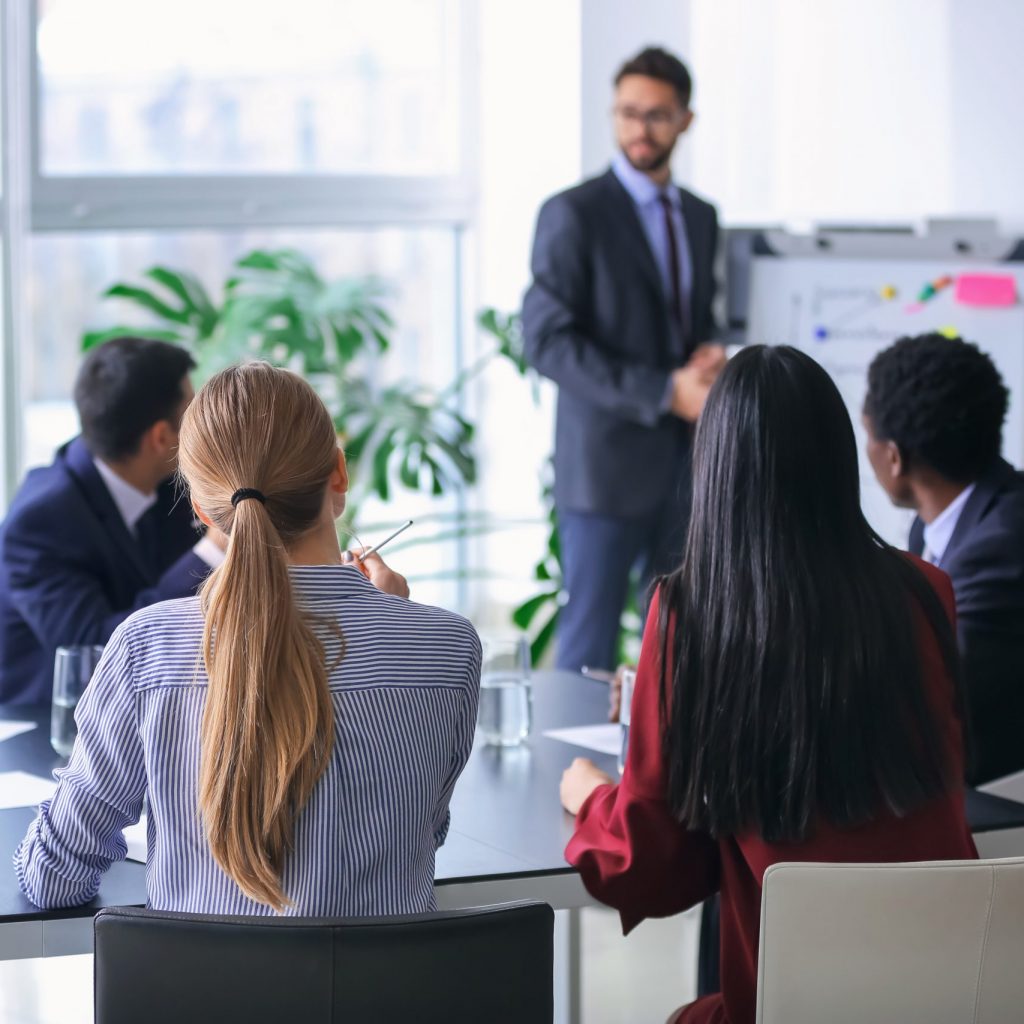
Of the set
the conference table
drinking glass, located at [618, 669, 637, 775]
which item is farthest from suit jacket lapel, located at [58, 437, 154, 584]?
drinking glass, located at [618, 669, 637, 775]

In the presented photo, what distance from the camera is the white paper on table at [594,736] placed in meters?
2.11

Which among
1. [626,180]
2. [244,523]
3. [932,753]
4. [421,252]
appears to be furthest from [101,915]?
[421,252]

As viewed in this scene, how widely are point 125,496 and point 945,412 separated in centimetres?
141

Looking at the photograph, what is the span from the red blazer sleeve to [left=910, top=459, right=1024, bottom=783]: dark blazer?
0.68 m

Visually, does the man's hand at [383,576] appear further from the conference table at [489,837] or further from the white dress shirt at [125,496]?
the white dress shirt at [125,496]

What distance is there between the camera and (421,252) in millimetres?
5090

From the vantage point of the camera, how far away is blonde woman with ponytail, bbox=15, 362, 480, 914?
1.34 metres

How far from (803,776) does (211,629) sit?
0.57 meters

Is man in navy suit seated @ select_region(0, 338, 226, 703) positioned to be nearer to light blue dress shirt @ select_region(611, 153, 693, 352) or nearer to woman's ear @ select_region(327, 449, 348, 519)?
woman's ear @ select_region(327, 449, 348, 519)

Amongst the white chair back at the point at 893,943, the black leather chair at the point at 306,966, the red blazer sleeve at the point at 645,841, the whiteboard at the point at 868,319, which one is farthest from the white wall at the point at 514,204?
the black leather chair at the point at 306,966

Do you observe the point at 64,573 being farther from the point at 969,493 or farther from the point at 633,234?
the point at 633,234

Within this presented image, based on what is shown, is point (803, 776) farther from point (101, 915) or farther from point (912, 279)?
point (912, 279)

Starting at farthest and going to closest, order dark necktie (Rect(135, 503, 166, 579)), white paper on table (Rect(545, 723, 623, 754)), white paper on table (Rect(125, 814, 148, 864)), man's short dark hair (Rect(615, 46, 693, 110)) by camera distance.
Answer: man's short dark hair (Rect(615, 46, 693, 110)) → dark necktie (Rect(135, 503, 166, 579)) → white paper on table (Rect(545, 723, 623, 754)) → white paper on table (Rect(125, 814, 148, 864))

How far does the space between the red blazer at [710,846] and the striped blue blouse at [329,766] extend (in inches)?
7.5
